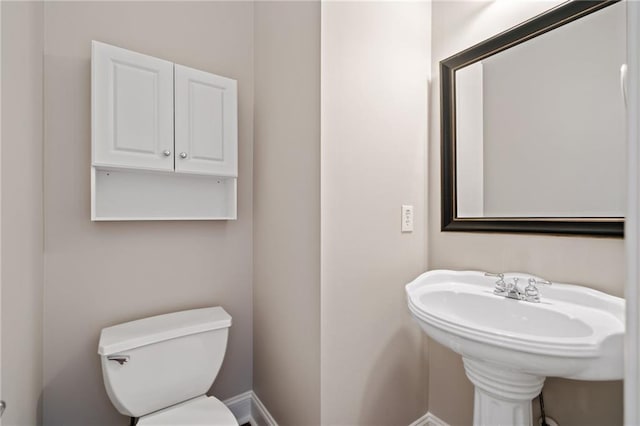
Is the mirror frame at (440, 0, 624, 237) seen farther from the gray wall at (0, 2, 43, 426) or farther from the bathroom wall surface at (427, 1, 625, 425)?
the gray wall at (0, 2, 43, 426)

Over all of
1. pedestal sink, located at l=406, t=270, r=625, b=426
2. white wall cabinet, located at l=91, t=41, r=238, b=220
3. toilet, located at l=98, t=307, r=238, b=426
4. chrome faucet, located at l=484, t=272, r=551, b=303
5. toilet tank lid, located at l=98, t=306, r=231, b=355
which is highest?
white wall cabinet, located at l=91, t=41, r=238, b=220

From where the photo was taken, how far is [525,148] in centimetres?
117

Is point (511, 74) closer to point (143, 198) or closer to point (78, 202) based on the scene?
point (143, 198)

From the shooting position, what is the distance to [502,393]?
902 mm

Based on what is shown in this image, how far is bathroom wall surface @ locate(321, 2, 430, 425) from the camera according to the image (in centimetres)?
114

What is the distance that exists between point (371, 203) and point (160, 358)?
42.0 inches

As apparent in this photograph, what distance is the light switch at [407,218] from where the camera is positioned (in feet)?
4.49

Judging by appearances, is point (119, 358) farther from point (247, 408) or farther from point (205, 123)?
point (205, 123)

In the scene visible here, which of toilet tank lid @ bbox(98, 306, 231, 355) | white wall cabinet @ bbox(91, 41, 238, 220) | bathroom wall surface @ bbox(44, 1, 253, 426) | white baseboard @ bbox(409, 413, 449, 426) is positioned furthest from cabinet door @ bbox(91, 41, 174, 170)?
white baseboard @ bbox(409, 413, 449, 426)

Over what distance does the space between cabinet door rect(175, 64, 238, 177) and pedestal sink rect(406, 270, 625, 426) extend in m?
1.04

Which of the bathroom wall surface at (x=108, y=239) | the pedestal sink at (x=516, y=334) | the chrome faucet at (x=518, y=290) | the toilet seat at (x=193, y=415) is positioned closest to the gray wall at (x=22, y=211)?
the bathroom wall surface at (x=108, y=239)

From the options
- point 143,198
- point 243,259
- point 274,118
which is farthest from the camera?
point 243,259

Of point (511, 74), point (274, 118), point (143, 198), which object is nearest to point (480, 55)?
point (511, 74)

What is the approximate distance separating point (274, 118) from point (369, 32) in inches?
22.2
